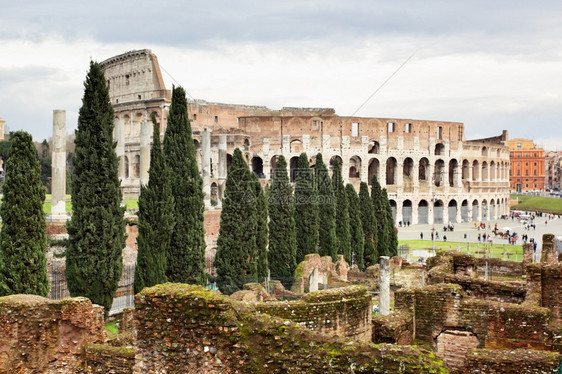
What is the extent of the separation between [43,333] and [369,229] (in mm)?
22242

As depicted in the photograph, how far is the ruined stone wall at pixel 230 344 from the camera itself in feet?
13.7

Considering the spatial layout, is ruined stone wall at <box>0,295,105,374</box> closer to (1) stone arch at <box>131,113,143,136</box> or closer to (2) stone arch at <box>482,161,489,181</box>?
(1) stone arch at <box>131,113,143,136</box>

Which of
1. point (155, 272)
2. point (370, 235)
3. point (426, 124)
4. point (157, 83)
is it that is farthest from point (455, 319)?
point (426, 124)

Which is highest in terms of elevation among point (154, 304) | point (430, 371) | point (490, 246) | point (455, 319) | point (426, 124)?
point (426, 124)

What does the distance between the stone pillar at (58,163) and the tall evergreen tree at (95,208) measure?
17.5 feet

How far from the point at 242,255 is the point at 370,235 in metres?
11.5

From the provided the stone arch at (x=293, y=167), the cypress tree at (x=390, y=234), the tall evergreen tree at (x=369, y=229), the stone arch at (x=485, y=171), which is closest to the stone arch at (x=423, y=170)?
the stone arch at (x=485, y=171)

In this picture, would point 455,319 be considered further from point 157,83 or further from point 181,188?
point 157,83

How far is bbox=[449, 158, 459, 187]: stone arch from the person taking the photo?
182 ft

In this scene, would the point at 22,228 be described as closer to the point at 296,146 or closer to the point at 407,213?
the point at 296,146

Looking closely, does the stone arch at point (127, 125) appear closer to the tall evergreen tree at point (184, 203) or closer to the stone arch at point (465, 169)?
the tall evergreen tree at point (184, 203)

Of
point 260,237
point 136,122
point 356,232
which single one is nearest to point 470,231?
point 356,232

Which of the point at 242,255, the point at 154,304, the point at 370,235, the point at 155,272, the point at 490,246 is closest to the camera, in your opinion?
the point at 154,304

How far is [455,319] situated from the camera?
301 inches
